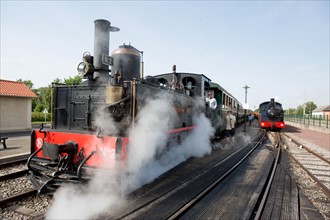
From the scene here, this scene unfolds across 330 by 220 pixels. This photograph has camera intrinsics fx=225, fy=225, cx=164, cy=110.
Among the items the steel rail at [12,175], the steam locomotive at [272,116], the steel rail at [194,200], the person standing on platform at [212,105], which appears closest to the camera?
the steel rail at [194,200]

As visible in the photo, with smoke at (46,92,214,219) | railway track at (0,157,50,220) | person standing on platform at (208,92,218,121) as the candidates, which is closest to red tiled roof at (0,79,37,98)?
railway track at (0,157,50,220)

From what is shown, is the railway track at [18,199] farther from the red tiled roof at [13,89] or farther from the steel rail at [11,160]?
the red tiled roof at [13,89]

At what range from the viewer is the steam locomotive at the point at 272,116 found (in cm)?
1842

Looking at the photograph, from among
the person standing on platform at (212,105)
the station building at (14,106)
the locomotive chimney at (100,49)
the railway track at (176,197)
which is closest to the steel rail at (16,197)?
the railway track at (176,197)

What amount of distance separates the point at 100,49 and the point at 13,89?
568 inches

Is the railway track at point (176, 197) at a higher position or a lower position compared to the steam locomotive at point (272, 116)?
lower

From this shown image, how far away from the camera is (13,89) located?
619 inches

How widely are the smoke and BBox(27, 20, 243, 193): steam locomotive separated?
0.16m

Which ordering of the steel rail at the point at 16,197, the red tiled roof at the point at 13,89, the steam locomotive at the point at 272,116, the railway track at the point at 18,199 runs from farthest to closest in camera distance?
the steam locomotive at the point at 272,116
the red tiled roof at the point at 13,89
the steel rail at the point at 16,197
the railway track at the point at 18,199

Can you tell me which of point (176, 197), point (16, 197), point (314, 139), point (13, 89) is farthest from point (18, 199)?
point (314, 139)

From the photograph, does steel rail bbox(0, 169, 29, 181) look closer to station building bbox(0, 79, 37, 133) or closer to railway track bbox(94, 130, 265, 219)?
railway track bbox(94, 130, 265, 219)

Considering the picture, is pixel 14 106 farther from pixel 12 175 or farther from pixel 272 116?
pixel 272 116

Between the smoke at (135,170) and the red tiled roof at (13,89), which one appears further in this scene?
the red tiled roof at (13,89)

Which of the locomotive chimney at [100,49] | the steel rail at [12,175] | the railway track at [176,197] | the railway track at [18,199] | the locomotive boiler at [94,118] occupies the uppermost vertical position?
the locomotive chimney at [100,49]
